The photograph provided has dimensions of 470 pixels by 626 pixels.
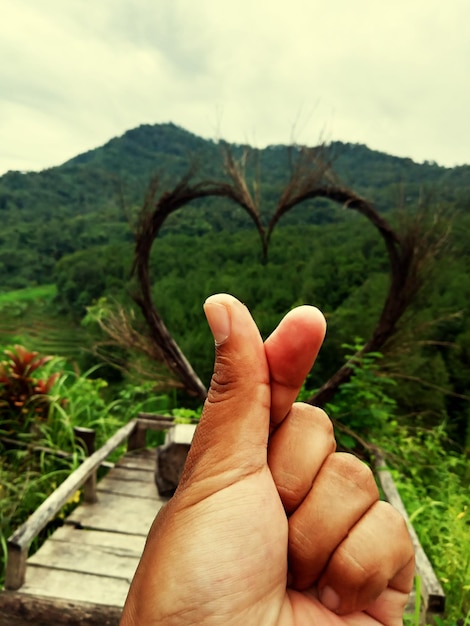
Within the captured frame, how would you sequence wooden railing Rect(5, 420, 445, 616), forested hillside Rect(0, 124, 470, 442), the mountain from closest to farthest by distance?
wooden railing Rect(5, 420, 445, 616) → forested hillside Rect(0, 124, 470, 442) → the mountain

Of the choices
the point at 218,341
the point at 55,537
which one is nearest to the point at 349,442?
the point at 55,537

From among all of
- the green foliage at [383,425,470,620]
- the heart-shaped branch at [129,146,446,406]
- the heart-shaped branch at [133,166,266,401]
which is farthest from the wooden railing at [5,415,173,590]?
the green foliage at [383,425,470,620]

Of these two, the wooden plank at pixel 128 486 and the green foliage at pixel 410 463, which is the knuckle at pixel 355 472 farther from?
the wooden plank at pixel 128 486

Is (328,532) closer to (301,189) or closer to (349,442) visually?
(349,442)

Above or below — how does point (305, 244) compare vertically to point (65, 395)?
above

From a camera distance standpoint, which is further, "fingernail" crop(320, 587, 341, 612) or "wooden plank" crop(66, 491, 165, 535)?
"wooden plank" crop(66, 491, 165, 535)

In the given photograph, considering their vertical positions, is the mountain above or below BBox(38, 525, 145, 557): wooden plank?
above

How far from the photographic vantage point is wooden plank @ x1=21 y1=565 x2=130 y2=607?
101 inches

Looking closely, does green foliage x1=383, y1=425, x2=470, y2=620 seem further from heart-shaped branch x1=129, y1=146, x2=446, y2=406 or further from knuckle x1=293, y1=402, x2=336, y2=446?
knuckle x1=293, y1=402, x2=336, y2=446

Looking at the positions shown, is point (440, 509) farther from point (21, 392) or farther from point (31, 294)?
point (31, 294)

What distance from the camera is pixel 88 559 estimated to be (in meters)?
2.86

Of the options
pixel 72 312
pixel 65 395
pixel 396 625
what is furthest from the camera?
pixel 72 312

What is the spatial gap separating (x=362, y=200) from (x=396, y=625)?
2.94m

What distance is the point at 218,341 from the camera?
2.88 feet
